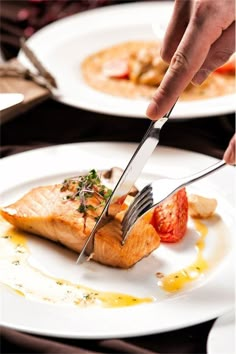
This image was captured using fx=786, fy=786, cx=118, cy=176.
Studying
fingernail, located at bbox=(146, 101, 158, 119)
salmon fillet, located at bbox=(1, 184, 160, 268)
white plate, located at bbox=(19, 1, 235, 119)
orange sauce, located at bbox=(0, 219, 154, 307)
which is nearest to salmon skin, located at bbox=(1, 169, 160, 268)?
salmon fillet, located at bbox=(1, 184, 160, 268)

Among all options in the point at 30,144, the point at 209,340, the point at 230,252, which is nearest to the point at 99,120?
the point at 30,144

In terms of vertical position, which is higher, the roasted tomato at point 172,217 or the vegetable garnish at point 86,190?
the vegetable garnish at point 86,190

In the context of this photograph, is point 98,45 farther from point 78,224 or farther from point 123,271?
point 123,271

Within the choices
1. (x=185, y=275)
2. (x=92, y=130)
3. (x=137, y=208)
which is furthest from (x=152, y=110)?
(x=92, y=130)

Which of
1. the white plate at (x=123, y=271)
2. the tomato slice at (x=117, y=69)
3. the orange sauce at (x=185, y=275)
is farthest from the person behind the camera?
the tomato slice at (x=117, y=69)

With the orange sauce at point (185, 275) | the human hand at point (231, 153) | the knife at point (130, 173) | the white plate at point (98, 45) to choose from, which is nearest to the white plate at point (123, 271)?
the orange sauce at point (185, 275)

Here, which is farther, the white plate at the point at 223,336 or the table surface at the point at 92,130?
the table surface at the point at 92,130

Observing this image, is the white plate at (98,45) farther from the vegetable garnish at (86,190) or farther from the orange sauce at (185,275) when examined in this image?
the orange sauce at (185,275)

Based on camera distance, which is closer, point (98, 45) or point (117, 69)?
point (117, 69)
